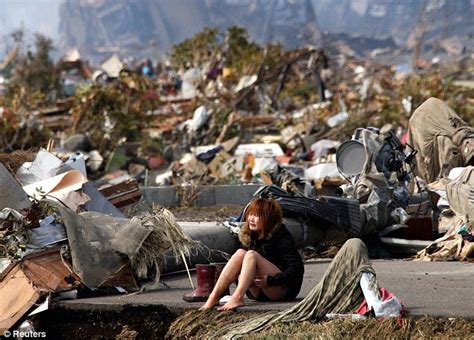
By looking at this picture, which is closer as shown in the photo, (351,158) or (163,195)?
(351,158)

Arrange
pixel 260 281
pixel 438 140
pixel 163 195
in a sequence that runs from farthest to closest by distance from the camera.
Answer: pixel 163 195 < pixel 438 140 < pixel 260 281

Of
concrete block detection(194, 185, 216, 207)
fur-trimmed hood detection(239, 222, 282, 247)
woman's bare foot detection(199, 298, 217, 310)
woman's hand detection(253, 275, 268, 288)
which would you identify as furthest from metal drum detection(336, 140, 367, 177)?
woman's bare foot detection(199, 298, 217, 310)

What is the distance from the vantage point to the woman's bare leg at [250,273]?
722 cm

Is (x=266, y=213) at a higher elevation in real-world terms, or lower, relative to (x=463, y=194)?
higher

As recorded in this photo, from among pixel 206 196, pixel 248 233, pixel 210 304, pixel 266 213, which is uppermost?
pixel 266 213

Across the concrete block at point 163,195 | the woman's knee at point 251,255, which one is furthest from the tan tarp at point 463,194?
the concrete block at point 163,195

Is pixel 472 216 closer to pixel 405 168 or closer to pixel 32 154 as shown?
pixel 405 168

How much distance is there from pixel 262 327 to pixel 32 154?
15.2ft

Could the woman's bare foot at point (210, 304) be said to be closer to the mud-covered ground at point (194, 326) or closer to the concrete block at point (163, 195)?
the mud-covered ground at point (194, 326)

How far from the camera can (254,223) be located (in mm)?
7488

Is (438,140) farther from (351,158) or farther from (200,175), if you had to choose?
(200,175)

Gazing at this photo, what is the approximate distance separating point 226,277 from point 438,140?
6704 millimetres

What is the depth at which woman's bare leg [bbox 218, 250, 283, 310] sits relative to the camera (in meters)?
7.22

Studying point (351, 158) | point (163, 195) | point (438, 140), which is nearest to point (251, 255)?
point (351, 158)
